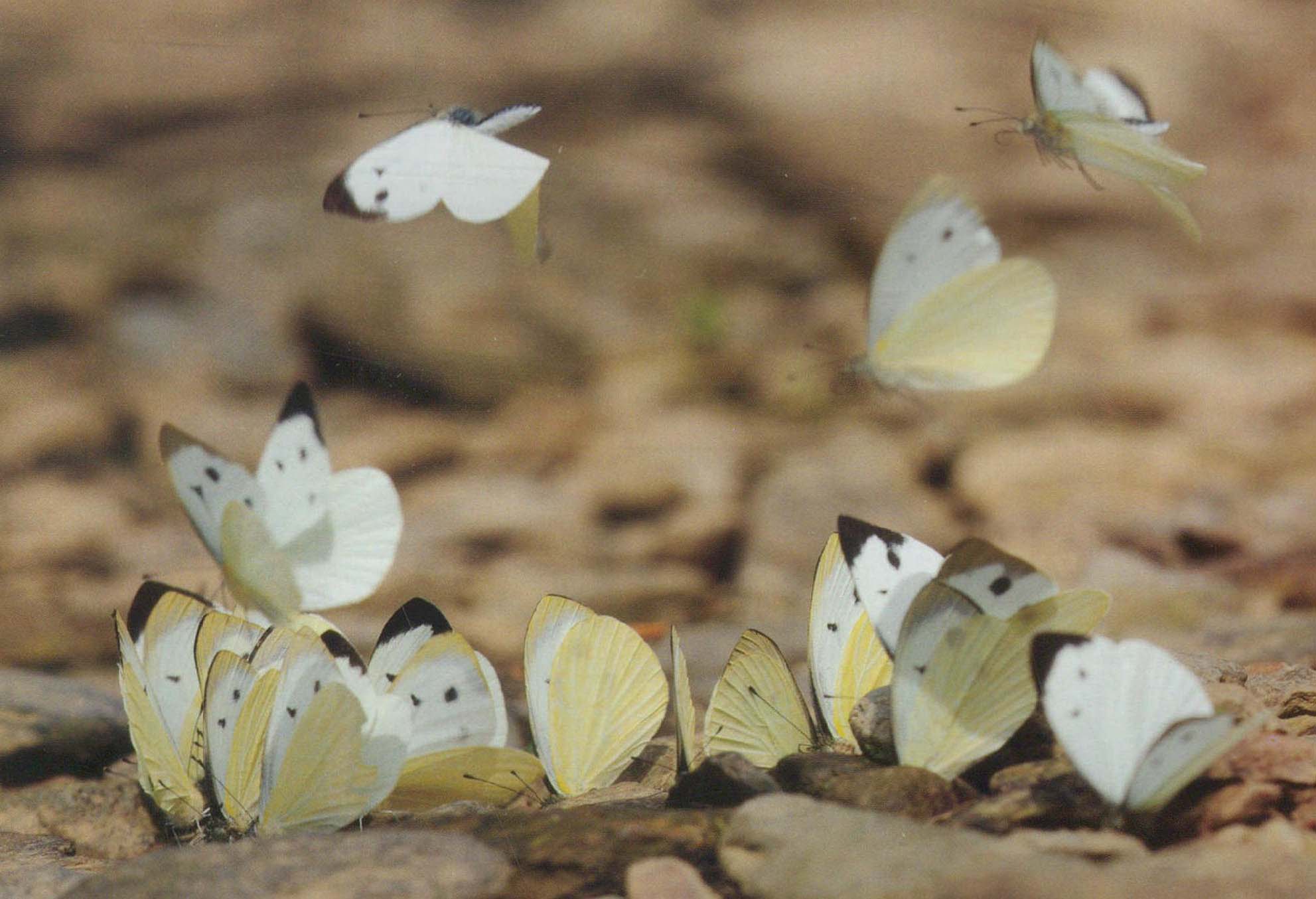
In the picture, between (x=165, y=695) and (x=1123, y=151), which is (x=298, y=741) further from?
(x=1123, y=151)

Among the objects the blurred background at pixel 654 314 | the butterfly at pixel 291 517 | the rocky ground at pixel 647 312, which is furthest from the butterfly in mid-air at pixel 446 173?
the blurred background at pixel 654 314

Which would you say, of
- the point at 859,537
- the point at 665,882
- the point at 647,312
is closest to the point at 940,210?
the point at 859,537

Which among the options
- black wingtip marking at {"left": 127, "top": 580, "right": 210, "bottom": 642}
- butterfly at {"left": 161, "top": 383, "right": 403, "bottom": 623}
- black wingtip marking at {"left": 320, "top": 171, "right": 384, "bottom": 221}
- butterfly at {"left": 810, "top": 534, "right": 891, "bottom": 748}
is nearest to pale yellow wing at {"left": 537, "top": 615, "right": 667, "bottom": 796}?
butterfly at {"left": 810, "top": 534, "right": 891, "bottom": 748}

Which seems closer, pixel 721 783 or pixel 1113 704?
pixel 1113 704

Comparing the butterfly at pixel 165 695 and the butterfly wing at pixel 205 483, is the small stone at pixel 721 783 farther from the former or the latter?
the butterfly wing at pixel 205 483

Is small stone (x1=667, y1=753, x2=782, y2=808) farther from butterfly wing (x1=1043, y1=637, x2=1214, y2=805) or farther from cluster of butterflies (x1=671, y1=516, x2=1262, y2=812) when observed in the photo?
butterfly wing (x1=1043, y1=637, x2=1214, y2=805)
